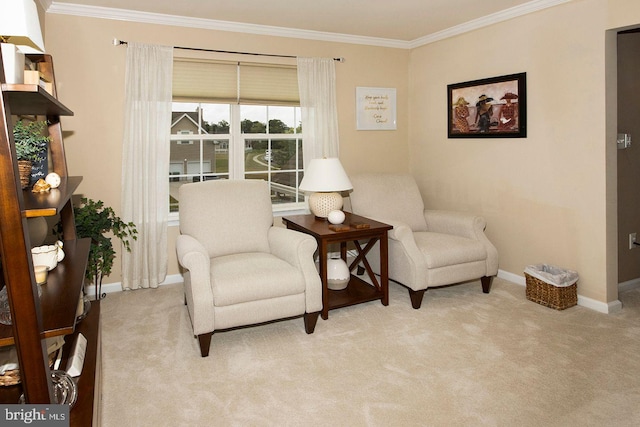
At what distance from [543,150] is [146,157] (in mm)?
3262

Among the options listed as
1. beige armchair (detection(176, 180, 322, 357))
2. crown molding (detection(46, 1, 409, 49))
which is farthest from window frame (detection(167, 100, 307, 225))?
beige armchair (detection(176, 180, 322, 357))

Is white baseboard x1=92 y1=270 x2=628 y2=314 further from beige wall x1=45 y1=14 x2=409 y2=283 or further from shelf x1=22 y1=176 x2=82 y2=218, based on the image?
shelf x1=22 y1=176 x2=82 y2=218

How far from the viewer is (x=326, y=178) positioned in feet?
12.3

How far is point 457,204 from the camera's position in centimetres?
462

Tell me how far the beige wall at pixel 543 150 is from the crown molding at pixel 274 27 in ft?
0.23

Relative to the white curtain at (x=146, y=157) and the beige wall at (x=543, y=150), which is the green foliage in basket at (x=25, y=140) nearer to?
the white curtain at (x=146, y=157)

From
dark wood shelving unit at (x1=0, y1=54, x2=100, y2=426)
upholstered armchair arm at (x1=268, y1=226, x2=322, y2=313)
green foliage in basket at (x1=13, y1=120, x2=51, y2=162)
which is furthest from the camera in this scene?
upholstered armchair arm at (x1=268, y1=226, x2=322, y2=313)

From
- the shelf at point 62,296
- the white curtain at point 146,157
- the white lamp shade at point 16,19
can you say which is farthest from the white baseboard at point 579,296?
the white lamp shade at point 16,19

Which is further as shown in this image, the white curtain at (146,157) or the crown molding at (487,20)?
the white curtain at (146,157)

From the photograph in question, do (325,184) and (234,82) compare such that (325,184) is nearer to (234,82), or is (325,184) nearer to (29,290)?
(234,82)

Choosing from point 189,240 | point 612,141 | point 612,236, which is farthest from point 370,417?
point 612,141

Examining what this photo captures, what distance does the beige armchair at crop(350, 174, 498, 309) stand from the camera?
354cm

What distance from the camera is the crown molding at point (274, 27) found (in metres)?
3.65

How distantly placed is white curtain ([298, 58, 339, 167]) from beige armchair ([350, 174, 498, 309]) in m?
0.58
